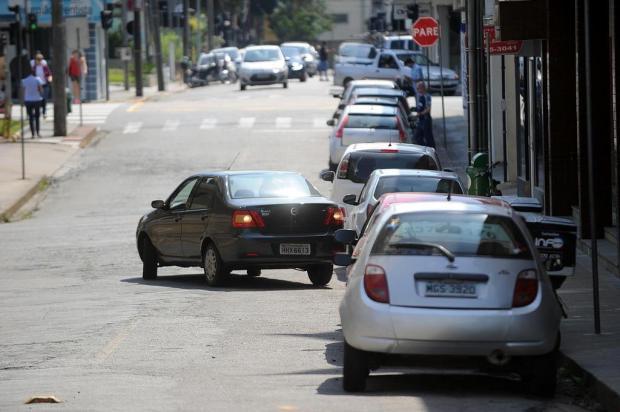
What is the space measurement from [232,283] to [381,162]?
3613 millimetres

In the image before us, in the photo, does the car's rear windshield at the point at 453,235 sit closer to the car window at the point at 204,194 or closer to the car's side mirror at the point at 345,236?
the car's side mirror at the point at 345,236

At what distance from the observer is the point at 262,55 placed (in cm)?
6425

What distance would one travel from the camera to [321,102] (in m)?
54.4

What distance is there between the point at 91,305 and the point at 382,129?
1527cm

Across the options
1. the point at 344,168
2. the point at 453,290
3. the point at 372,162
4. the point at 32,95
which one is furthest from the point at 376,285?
the point at 32,95

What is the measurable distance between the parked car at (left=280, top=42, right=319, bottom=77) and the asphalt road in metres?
43.9

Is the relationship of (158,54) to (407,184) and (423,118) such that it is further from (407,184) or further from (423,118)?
(407,184)

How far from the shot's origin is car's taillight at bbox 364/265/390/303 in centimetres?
1045

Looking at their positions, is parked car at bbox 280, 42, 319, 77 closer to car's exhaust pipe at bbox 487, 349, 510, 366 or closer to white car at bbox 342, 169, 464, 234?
white car at bbox 342, 169, 464, 234

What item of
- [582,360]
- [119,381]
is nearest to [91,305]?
[119,381]

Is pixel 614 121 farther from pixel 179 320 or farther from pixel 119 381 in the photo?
pixel 119 381

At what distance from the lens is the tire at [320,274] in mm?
19203

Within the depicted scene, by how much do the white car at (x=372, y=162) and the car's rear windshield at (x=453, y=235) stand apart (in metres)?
11.0

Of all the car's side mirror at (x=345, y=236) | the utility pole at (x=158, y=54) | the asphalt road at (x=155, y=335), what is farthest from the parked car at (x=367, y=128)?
the utility pole at (x=158, y=54)
